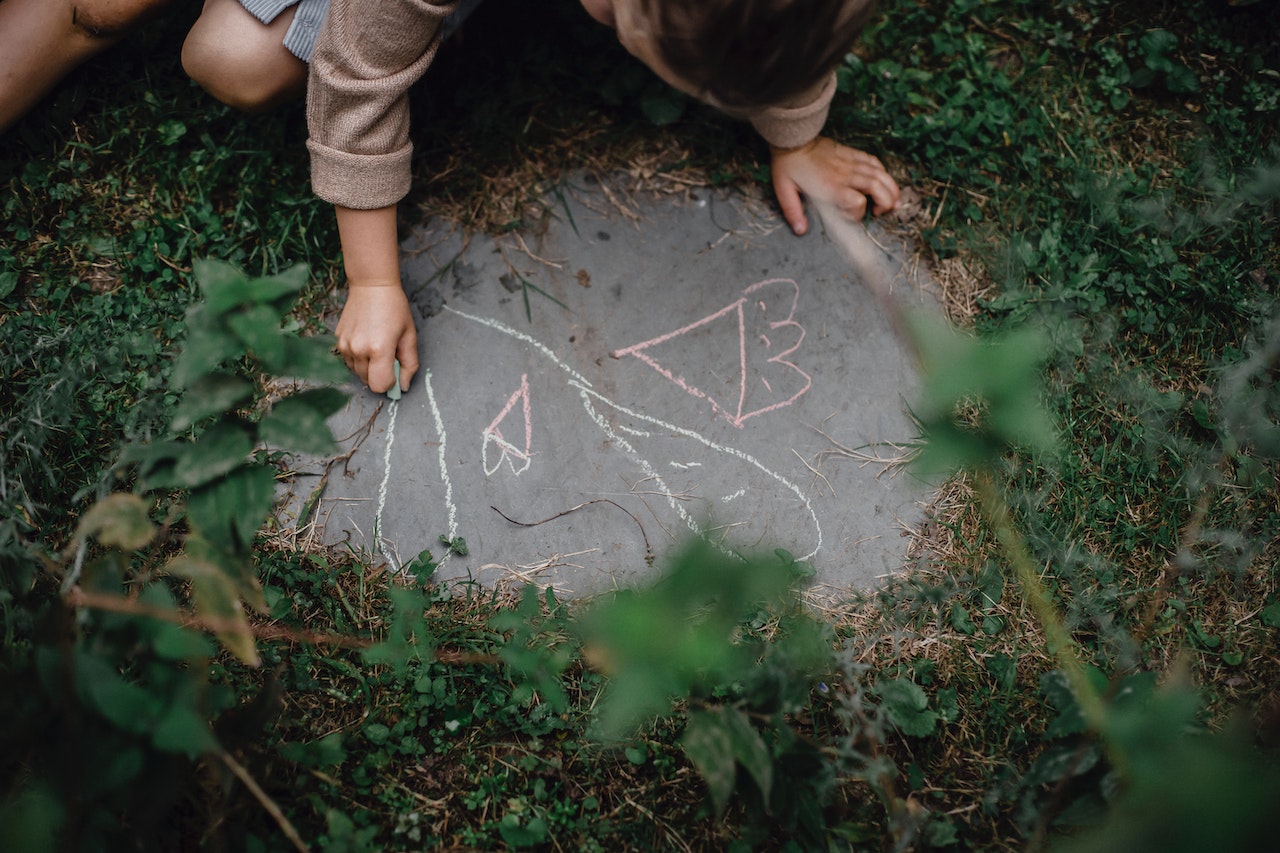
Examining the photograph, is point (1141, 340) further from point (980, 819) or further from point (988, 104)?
point (980, 819)

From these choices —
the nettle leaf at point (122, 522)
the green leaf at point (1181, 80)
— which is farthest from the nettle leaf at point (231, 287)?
the green leaf at point (1181, 80)

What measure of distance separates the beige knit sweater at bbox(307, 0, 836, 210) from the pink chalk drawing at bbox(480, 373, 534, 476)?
0.52 metres

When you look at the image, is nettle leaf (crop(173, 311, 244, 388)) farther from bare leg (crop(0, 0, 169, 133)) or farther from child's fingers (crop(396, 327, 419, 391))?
bare leg (crop(0, 0, 169, 133))

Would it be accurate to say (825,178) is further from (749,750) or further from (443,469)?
(749,750)

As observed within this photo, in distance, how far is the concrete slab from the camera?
5.96ft

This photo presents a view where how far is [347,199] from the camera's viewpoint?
5.64ft

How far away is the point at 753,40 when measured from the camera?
49.4 inches

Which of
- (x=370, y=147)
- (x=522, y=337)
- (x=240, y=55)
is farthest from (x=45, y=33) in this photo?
(x=522, y=337)

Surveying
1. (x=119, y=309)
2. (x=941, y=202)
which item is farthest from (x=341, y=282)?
(x=941, y=202)

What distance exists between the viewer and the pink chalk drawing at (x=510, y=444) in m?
1.86

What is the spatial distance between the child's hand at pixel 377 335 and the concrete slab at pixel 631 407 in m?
0.07

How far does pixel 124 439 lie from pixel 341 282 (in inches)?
23.2

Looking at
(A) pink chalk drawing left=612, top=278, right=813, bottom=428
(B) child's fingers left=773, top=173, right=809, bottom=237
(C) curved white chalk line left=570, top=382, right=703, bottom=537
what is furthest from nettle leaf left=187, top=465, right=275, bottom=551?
(B) child's fingers left=773, top=173, right=809, bottom=237

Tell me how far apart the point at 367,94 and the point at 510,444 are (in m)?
0.79
